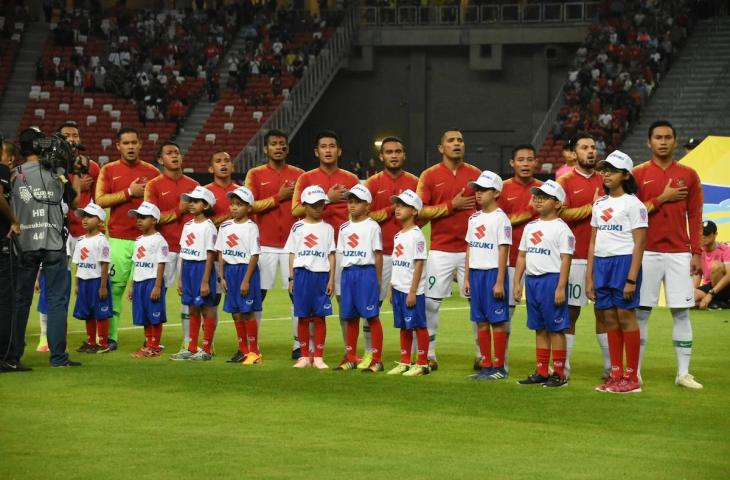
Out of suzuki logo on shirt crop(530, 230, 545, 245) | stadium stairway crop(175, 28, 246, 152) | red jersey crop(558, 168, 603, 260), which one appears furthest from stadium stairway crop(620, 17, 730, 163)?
suzuki logo on shirt crop(530, 230, 545, 245)

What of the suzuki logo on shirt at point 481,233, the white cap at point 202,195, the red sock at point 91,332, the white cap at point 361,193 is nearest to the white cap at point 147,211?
the white cap at point 202,195

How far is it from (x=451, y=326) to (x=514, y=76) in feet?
98.2

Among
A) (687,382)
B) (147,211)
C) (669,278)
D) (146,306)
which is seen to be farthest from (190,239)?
(687,382)

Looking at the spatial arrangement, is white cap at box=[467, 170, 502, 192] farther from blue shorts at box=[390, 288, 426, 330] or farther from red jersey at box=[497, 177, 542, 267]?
blue shorts at box=[390, 288, 426, 330]

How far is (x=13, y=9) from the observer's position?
4828 cm

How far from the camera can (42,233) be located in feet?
40.2

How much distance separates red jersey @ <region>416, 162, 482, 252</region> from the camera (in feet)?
41.0

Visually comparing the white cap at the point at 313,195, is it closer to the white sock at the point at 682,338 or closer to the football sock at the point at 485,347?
the football sock at the point at 485,347

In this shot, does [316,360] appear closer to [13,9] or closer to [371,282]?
[371,282]

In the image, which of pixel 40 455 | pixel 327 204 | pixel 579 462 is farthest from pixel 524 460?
pixel 327 204

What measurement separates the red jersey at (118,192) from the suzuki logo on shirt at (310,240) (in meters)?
2.52

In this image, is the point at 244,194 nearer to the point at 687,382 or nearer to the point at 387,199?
the point at 387,199

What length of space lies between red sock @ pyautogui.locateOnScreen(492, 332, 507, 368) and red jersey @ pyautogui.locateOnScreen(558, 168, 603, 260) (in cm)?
104

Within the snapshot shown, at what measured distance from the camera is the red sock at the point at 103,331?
1372cm
